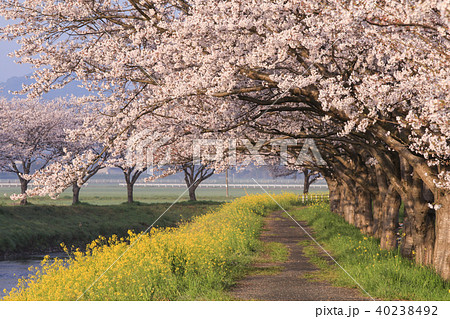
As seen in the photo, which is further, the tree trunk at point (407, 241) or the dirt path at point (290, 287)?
the tree trunk at point (407, 241)

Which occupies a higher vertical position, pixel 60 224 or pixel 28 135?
pixel 28 135

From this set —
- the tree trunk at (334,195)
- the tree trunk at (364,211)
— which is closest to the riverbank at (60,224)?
the tree trunk at (364,211)

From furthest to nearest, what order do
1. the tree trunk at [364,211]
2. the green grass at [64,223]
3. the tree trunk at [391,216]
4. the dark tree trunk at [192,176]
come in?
the dark tree trunk at [192,176], the green grass at [64,223], the tree trunk at [364,211], the tree trunk at [391,216]

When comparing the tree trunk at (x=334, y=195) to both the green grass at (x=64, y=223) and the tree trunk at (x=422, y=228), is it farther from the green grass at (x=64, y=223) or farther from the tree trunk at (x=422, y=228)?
the tree trunk at (x=422, y=228)

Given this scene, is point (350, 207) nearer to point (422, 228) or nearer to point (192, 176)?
point (422, 228)

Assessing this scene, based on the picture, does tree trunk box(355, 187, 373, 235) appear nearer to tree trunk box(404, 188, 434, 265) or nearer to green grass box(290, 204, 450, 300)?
green grass box(290, 204, 450, 300)

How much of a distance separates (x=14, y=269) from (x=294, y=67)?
17.0 m

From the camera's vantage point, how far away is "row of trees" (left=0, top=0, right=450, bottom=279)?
915cm

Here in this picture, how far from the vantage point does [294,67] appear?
14.0 m

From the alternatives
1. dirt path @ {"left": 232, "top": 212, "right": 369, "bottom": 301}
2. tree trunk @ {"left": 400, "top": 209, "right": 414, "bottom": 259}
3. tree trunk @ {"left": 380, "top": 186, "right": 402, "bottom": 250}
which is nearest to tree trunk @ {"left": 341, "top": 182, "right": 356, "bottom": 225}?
tree trunk @ {"left": 380, "top": 186, "right": 402, "bottom": 250}

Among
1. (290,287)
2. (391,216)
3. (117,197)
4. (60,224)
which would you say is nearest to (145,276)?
(290,287)

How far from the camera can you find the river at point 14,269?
64.0ft

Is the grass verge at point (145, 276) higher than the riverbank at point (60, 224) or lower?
higher

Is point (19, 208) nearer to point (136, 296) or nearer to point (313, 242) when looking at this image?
point (313, 242)
